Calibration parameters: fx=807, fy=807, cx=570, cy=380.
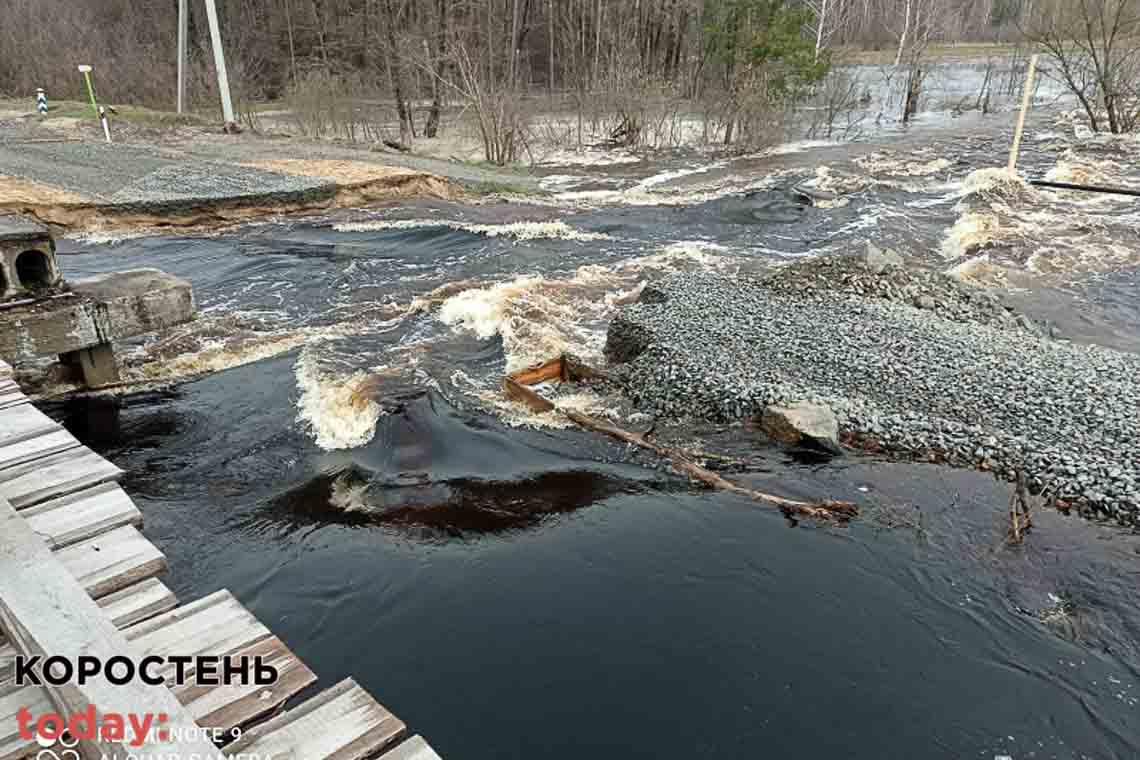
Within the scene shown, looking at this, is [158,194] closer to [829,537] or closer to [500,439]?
[500,439]

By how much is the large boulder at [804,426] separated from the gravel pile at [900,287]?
3.74 meters

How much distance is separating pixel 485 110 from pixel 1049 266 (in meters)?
14.6

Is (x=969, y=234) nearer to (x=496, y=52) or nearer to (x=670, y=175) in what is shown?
(x=670, y=175)

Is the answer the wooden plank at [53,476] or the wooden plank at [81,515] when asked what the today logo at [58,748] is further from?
the wooden plank at [53,476]

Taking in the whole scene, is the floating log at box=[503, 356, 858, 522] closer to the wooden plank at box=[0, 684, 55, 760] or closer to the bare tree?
the wooden plank at box=[0, 684, 55, 760]

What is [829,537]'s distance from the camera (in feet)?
18.5

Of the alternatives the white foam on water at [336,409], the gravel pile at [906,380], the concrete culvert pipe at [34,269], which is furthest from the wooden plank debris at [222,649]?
the concrete culvert pipe at [34,269]

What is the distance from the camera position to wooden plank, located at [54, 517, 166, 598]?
11.2 ft

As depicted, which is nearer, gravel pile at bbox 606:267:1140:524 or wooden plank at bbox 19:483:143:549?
wooden plank at bbox 19:483:143:549

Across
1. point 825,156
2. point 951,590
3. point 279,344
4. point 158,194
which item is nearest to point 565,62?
point 825,156

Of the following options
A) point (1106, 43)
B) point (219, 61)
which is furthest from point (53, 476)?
point (1106, 43)

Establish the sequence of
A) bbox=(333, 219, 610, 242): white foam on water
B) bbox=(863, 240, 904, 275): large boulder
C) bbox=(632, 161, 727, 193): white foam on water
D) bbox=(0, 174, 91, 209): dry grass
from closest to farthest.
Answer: bbox=(863, 240, 904, 275): large boulder
bbox=(0, 174, 91, 209): dry grass
bbox=(333, 219, 610, 242): white foam on water
bbox=(632, 161, 727, 193): white foam on water

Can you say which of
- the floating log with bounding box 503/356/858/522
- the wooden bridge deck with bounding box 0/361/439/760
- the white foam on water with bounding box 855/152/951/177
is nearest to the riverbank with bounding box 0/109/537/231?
the white foam on water with bounding box 855/152/951/177

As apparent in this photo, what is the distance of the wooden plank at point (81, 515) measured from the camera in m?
3.66
